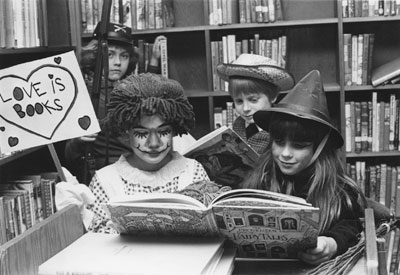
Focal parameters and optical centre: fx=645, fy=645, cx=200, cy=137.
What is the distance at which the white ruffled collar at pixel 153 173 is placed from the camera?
1625 millimetres

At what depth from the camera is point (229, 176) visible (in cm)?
192

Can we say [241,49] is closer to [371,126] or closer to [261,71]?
[371,126]

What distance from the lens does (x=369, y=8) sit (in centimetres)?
317

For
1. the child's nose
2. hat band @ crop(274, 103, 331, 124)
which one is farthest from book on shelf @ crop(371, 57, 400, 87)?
the child's nose

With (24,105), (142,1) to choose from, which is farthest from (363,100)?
(24,105)

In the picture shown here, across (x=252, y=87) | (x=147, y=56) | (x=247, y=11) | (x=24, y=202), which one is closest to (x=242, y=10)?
(x=247, y=11)

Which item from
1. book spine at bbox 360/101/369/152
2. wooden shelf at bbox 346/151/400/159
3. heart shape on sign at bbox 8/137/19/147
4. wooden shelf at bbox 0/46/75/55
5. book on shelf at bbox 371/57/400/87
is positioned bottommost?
wooden shelf at bbox 346/151/400/159

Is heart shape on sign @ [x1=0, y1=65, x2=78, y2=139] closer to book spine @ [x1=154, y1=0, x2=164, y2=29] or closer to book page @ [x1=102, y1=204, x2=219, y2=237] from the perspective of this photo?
book page @ [x1=102, y1=204, x2=219, y2=237]

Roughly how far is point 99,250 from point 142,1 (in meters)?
2.26

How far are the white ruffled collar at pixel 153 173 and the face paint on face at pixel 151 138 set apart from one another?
0.14 ft

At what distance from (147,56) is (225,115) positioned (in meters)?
0.50

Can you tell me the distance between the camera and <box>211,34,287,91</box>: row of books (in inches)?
129

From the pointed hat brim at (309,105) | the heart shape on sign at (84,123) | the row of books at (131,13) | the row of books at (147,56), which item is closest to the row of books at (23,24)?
the row of books at (131,13)

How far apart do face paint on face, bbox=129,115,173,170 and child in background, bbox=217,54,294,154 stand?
0.69 metres
